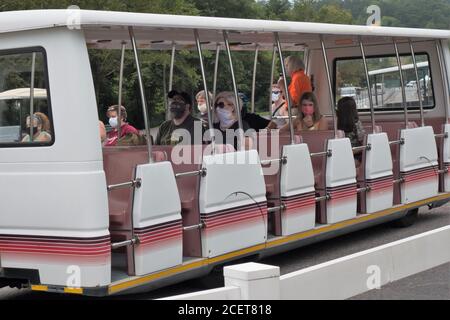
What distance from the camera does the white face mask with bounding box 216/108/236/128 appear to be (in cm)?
909

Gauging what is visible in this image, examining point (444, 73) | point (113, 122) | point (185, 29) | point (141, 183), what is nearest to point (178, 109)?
point (113, 122)

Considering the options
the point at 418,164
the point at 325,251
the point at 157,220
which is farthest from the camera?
the point at 418,164

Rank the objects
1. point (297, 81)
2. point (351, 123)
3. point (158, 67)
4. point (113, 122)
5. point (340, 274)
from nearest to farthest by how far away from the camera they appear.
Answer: point (340, 274), point (113, 122), point (158, 67), point (351, 123), point (297, 81)

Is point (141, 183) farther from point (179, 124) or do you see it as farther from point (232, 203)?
point (179, 124)

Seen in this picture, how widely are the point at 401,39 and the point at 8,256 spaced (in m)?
6.39

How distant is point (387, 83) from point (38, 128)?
619cm

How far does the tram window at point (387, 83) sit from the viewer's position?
11.7 meters

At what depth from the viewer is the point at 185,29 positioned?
7773 mm

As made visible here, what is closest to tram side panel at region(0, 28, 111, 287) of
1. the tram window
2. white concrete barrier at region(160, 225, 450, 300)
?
white concrete barrier at region(160, 225, 450, 300)

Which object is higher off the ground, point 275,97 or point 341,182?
point 275,97

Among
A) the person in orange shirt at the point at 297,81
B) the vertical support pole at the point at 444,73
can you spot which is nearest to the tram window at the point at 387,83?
the vertical support pole at the point at 444,73

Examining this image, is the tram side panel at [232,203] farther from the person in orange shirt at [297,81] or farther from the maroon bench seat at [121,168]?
the person in orange shirt at [297,81]

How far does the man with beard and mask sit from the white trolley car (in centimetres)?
34
